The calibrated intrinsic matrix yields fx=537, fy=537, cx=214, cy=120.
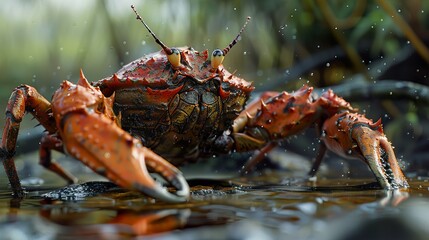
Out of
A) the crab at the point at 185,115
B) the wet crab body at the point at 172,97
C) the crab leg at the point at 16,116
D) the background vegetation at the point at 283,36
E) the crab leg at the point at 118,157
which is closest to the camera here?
the crab leg at the point at 118,157

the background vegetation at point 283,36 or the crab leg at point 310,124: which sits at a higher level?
the background vegetation at point 283,36

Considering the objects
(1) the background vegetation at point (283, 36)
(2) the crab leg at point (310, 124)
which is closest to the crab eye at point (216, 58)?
(2) the crab leg at point (310, 124)

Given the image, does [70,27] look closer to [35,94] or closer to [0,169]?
[0,169]

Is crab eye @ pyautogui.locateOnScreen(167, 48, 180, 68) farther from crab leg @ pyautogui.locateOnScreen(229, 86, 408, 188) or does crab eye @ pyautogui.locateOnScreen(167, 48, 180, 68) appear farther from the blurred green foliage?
the blurred green foliage

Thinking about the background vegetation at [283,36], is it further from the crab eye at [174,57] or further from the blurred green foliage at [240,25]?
the crab eye at [174,57]

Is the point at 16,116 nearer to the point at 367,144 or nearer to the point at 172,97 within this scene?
the point at 172,97

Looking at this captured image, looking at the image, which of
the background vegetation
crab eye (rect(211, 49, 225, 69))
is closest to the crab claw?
crab eye (rect(211, 49, 225, 69))
